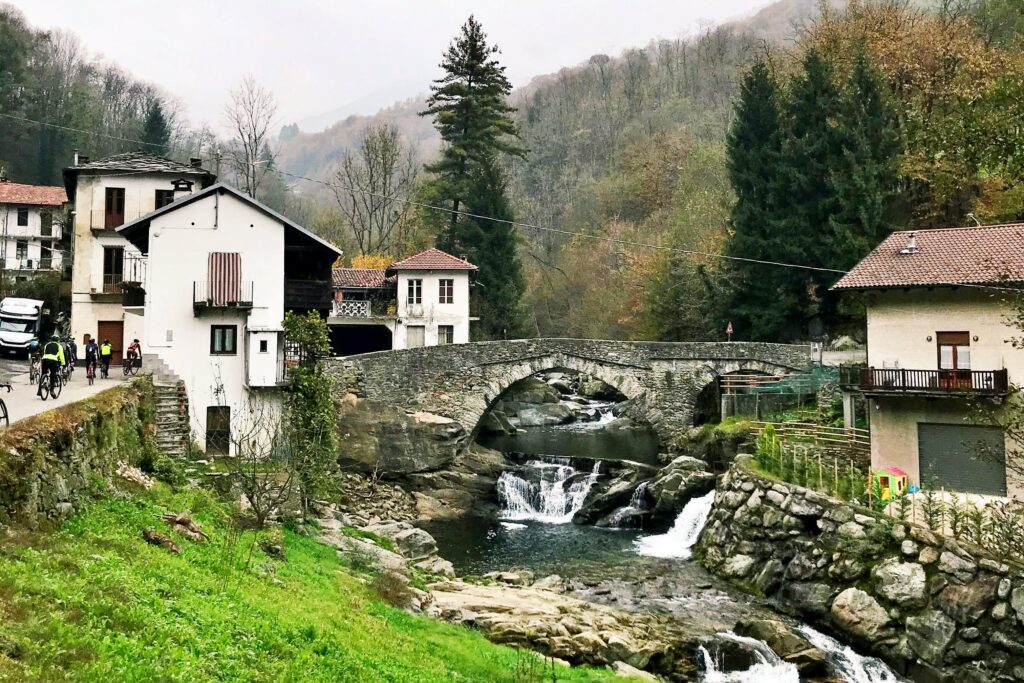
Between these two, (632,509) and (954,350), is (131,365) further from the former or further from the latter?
Answer: (954,350)

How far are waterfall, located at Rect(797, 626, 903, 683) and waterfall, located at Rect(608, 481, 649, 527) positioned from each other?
31.7 ft

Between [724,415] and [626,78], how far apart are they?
51017 millimetres

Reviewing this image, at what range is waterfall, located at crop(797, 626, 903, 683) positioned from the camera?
14203 mm

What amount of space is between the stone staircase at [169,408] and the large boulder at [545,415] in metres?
21.3

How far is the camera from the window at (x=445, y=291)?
124 feet

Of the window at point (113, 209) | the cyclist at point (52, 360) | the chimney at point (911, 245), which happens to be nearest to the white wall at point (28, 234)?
the window at point (113, 209)

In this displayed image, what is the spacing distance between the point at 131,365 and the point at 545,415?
23707 millimetres

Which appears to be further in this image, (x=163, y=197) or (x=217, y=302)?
(x=163, y=197)

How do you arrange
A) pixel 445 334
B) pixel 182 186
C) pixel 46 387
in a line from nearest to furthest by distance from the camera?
pixel 46 387, pixel 182 186, pixel 445 334

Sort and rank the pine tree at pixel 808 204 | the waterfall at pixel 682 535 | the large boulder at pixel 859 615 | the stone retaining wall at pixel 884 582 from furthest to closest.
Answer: the pine tree at pixel 808 204 → the waterfall at pixel 682 535 → the large boulder at pixel 859 615 → the stone retaining wall at pixel 884 582

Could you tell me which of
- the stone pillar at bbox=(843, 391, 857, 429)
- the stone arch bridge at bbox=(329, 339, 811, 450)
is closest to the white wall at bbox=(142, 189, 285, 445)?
the stone arch bridge at bbox=(329, 339, 811, 450)

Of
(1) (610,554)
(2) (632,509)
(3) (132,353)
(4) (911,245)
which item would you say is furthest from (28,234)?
(4) (911,245)

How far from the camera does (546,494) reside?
89.5 ft

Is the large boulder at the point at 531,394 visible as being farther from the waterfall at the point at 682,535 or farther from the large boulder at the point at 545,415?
the waterfall at the point at 682,535
